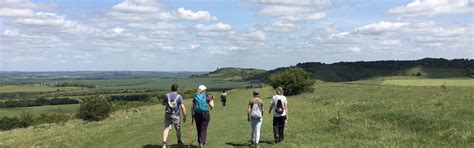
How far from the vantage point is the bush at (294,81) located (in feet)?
243

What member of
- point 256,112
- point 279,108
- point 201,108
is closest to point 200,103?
point 201,108

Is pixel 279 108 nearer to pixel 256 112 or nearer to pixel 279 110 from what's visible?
pixel 279 110

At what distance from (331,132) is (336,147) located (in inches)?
187

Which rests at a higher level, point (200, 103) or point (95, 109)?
point (200, 103)

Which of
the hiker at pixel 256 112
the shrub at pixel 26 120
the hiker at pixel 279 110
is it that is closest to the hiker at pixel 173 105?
the hiker at pixel 256 112

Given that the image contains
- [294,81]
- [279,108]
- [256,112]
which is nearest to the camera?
[256,112]

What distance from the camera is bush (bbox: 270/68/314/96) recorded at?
73.9m

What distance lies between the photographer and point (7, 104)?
14475 centimetres

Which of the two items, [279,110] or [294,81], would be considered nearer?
[279,110]

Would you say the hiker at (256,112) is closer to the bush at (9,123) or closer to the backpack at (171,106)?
the backpack at (171,106)

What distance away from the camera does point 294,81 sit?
2904 inches

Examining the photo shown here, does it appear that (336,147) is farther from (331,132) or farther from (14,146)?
(14,146)

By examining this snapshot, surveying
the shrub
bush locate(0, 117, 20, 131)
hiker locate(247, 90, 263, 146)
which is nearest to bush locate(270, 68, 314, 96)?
the shrub

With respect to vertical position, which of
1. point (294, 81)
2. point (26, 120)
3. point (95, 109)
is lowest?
point (26, 120)
